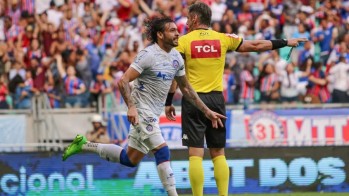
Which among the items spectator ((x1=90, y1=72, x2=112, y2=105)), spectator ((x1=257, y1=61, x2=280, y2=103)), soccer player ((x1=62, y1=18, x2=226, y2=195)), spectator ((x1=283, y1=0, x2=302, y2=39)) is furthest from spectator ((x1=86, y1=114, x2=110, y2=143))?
soccer player ((x1=62, y1=18, x2=226, y2=195))

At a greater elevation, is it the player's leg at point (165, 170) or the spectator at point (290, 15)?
the spectator at point (290, 15)

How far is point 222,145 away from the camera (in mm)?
12914

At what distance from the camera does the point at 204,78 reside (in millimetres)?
12852

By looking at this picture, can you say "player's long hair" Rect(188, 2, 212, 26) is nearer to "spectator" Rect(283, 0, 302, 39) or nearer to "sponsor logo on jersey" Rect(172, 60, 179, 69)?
"sponsor logo on jersey" Rect(172, 60, 179, 69)

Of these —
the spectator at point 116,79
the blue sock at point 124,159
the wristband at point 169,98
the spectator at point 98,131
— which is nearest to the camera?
the blue sock at point 124,159

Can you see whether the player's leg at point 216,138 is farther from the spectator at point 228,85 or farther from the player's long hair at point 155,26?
the spectator at point 228,85

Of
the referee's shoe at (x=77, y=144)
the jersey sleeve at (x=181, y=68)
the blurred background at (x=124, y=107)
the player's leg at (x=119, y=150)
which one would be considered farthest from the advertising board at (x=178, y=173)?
the jersey sleeve at (x=181, y=68)

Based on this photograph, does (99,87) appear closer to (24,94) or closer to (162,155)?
(24,94)

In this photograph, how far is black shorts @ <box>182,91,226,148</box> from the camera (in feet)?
41.9

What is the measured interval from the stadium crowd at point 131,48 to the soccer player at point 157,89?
833cm

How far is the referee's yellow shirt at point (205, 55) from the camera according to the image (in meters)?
12.7

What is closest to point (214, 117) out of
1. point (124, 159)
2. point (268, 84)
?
point (124, 159)

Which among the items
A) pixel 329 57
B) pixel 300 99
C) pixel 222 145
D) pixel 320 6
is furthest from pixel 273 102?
pixel 222 145

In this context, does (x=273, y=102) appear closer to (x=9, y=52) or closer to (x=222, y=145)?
(x=9, y=52)
